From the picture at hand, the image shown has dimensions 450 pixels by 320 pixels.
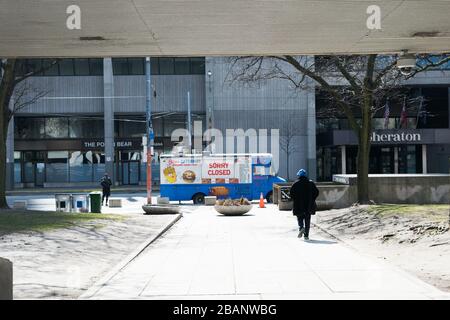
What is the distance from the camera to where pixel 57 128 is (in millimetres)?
62156

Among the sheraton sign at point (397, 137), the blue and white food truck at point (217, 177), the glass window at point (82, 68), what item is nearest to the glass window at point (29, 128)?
the glass window at point (82, 68)

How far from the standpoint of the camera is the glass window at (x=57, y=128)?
204 feet

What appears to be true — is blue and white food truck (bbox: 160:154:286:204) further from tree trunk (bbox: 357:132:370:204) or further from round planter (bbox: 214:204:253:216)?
tree trunk (bbox: 357:132:370:204)

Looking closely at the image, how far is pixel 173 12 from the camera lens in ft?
27.9

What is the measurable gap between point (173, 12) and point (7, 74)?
18.7 metres

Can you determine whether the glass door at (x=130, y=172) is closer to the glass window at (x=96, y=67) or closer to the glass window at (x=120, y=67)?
the glass window at (x=120, y=67)

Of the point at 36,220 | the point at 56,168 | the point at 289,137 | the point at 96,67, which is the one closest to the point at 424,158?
the point at 289,137

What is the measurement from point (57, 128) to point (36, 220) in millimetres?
43346

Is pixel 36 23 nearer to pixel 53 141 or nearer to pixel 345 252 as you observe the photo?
pixel 345 252

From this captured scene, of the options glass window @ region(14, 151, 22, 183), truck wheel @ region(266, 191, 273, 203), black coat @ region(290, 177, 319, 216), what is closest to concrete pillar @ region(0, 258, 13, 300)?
black coat @ region(290, 177, 319, 216)

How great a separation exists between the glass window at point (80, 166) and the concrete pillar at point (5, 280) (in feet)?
182

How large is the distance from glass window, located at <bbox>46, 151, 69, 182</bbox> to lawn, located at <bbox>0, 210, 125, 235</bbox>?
40.2 meters

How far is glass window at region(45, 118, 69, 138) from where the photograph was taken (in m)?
62.1
